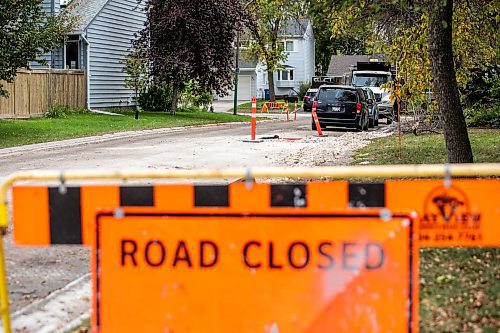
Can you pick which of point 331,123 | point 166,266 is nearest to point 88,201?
point 166,266

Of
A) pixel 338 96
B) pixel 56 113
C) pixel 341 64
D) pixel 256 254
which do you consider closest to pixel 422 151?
pixel 338 96

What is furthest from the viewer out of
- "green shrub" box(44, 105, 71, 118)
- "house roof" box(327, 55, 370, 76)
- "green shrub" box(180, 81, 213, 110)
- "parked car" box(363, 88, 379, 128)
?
"house roof" box(327, 55, 370, 76)

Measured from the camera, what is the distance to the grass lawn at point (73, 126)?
24.2m

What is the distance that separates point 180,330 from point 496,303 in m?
→ 2.78

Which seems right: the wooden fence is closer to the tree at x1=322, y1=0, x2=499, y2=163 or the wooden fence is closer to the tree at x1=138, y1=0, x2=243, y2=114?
the tree at x1=138, y1=0, x2=243, y2=114

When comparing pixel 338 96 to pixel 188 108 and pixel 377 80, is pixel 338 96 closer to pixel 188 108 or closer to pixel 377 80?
pixel 377 80

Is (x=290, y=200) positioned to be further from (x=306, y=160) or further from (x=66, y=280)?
(x=306, y=160)

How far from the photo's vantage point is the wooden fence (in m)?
31.2

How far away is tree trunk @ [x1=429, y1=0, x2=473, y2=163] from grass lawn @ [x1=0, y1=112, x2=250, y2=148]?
13.2 metres

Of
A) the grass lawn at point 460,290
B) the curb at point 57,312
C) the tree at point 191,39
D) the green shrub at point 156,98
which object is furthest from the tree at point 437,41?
the green shrub at point 156,98

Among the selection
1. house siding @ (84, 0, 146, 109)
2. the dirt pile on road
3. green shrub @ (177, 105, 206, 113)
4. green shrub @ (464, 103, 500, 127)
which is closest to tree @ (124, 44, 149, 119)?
house siding @ (84, 0, 146, 109)

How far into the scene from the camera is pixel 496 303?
5.85m

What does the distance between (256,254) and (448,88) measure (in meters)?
8.21

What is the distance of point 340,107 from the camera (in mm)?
31281
